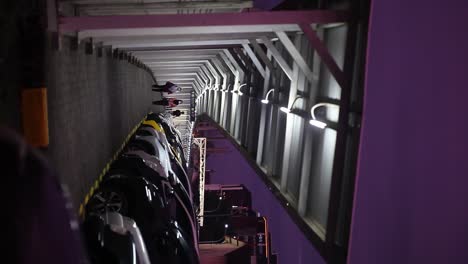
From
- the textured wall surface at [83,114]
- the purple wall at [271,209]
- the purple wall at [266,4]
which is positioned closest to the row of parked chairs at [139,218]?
the textured wall surface at [83,114]

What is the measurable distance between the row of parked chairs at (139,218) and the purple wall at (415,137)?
1.67m

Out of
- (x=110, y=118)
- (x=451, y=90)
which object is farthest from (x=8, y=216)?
(x=110, y=118)

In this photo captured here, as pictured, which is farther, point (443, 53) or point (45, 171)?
point (443, 53)

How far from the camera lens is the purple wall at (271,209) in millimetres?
9516

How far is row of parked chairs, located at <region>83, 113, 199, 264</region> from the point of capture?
3.45 metres

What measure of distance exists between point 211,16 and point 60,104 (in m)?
1.58

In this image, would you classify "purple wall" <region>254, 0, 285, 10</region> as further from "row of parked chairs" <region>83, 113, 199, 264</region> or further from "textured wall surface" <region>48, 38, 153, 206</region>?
"row of parked chairs" <region>83, 113, 199, 264</region>

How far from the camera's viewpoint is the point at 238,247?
12617 millimetres

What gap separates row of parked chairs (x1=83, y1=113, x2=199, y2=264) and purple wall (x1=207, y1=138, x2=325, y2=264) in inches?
120

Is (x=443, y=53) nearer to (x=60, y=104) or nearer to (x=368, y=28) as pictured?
(x=368, y=28)

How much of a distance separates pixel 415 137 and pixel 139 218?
2.55 metres

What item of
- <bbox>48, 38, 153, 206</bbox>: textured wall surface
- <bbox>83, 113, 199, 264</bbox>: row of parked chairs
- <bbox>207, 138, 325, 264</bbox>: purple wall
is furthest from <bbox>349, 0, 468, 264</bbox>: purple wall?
<bbox>207, 138, 325, 264</bbox>: purple wall

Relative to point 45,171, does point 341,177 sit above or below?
below

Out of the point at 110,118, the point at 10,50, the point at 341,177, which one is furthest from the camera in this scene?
the point at 110,118
